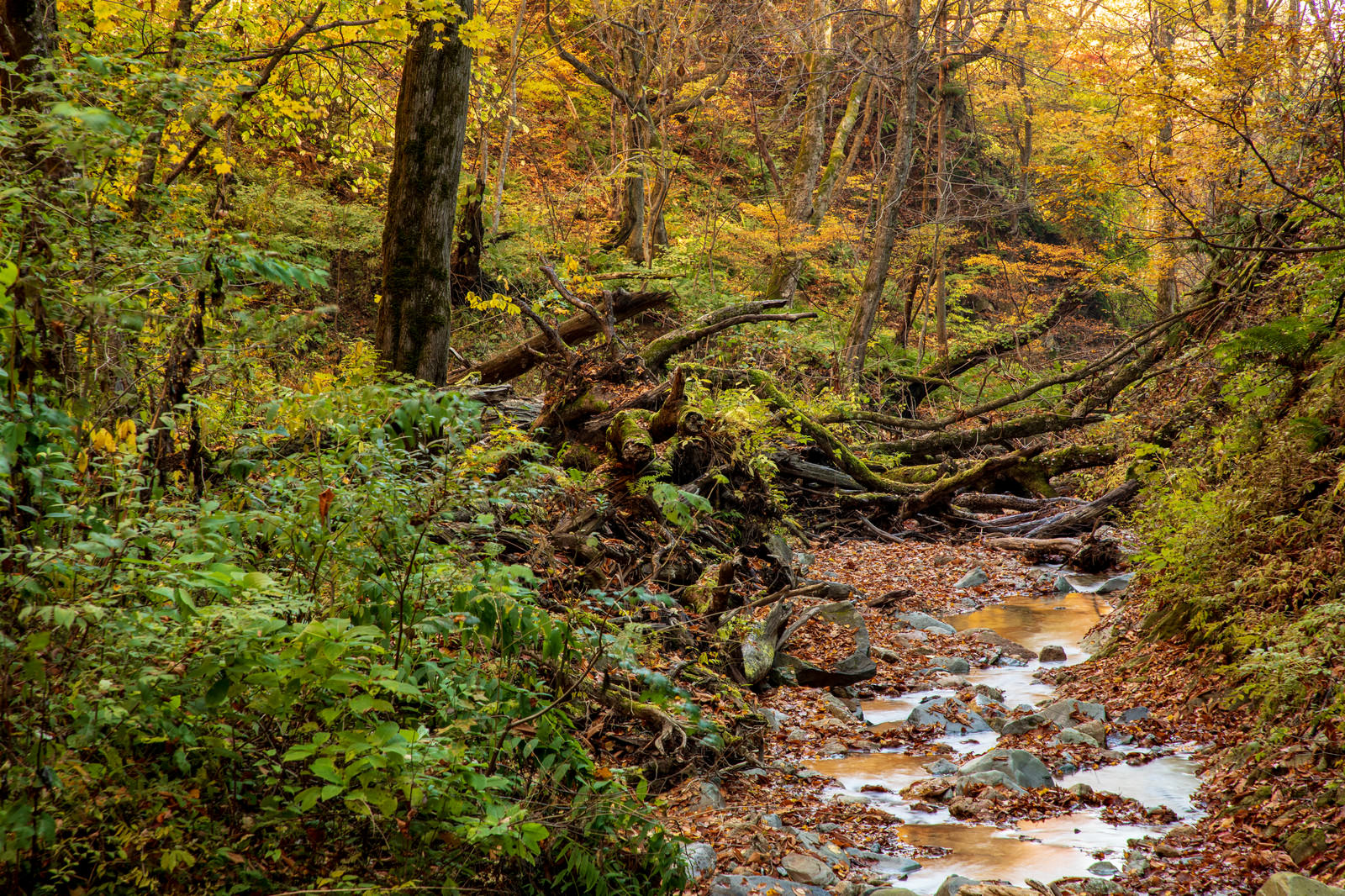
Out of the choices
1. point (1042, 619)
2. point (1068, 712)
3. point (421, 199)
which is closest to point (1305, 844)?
point (1068, 712)

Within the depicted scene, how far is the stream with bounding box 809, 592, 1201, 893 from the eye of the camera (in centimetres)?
364

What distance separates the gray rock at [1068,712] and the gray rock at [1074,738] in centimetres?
15

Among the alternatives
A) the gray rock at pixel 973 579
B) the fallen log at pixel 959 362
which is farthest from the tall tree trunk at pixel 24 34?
the fallen log at pixel 959 362

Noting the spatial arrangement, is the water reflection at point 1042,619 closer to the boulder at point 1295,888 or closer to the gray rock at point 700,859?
the boulder at point 1295,888

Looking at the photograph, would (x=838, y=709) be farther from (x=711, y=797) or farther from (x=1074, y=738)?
(x=711, y=797)

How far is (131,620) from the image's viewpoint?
222 cm

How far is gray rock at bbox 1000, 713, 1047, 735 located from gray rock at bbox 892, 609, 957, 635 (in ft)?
7.88

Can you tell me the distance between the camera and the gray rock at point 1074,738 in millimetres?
4930

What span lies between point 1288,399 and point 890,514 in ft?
19.5

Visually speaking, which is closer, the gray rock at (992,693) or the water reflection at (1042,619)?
the gray rock at (992,693)

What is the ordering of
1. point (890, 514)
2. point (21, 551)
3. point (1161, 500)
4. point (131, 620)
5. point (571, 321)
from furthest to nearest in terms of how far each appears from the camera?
1. point (890, 514)
2. point (571, 321)
3. point (1161, 500)
4. point (131, 620)
5. point (21, 551)

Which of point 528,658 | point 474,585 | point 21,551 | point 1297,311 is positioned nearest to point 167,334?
point 21,551

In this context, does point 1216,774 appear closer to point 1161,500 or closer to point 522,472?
point 1161,500

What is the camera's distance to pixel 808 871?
3486mm
